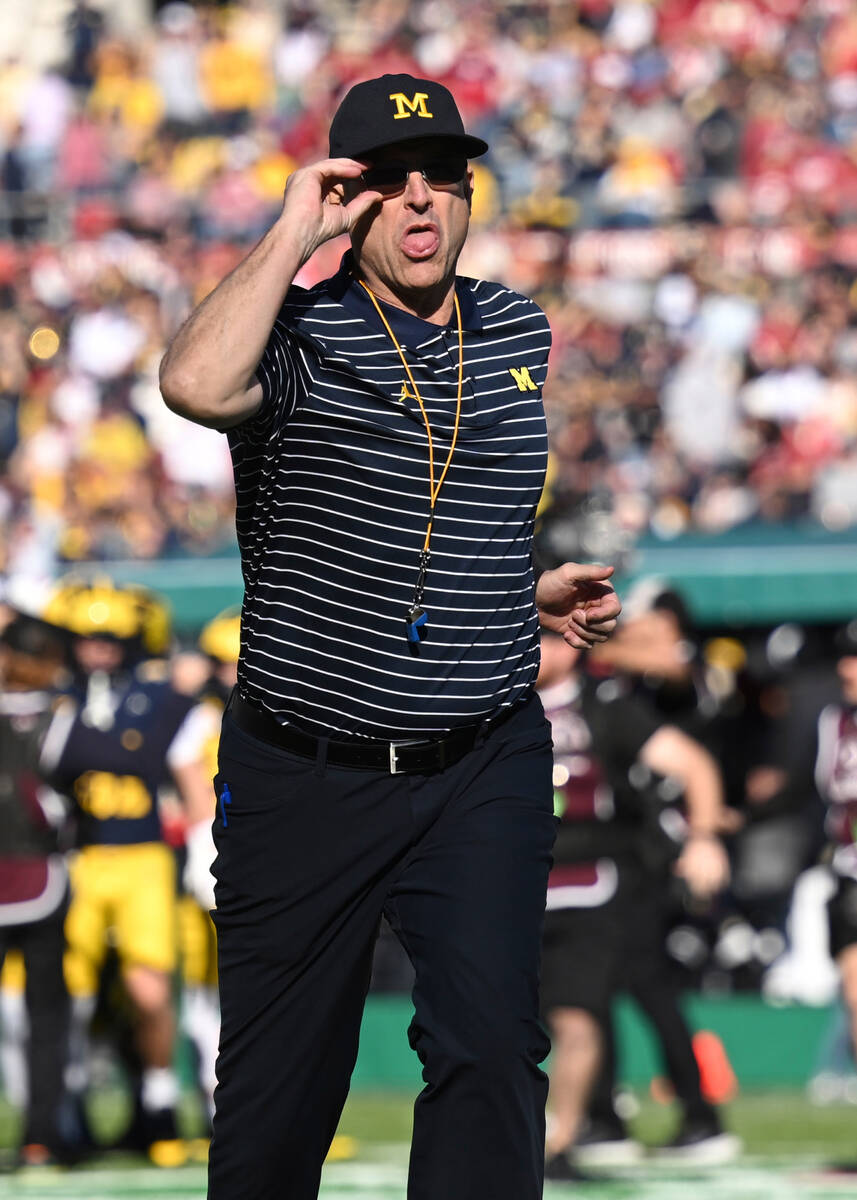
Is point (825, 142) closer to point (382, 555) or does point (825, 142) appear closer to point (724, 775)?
point (724, 775)

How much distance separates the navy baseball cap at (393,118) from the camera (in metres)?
3.98

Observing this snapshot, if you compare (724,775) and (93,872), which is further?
(724,775)

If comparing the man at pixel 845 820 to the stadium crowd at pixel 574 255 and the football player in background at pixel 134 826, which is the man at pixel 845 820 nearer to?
the stadium crowd at pixel 574 255

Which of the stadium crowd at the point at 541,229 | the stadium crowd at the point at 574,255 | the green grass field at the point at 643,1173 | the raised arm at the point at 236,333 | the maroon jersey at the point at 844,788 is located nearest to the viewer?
the raised arm at the point at 236,333

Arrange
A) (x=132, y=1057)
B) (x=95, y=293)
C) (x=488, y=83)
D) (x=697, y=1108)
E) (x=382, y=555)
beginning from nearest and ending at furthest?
(x=382, y=555) < (x=697, y=1108) < (x=132, y=1057) < (x=95, y=293) < (x=488, y=83)

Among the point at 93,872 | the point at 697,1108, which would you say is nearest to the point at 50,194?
the point at 93,872

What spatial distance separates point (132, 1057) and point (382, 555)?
17.0 ft

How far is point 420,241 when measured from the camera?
401 cm

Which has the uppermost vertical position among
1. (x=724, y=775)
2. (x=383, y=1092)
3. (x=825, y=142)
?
(x=825, y=142)

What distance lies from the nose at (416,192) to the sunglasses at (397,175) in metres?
0.01

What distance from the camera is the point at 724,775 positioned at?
1067 cm

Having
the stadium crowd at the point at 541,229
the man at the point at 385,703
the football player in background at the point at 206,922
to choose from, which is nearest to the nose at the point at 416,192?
the man at the point at 385,703

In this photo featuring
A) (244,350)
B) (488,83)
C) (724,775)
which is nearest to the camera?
(244,350)

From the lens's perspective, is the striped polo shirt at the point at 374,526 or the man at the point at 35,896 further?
Answer: the man at the point at 35,896
